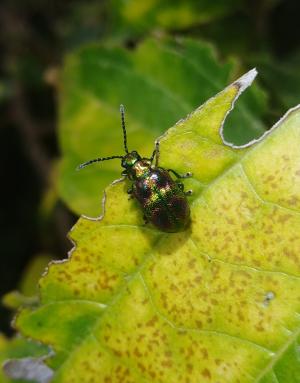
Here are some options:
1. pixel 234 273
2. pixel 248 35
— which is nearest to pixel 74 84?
pixel 248 35

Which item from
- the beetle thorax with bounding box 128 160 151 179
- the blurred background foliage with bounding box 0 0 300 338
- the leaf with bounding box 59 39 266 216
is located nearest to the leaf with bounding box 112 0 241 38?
the blurred background foliage with bounding box 0 0 300 338

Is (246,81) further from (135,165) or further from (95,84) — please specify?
(95,84)

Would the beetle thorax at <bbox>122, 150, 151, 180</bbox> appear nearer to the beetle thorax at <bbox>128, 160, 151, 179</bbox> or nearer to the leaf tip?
the beetle thorax at <bbox>128, 160, 151, 179</bbox>

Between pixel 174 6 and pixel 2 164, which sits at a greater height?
pixel 174 6

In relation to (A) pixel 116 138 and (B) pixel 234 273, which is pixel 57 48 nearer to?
(A) pixel 116 138

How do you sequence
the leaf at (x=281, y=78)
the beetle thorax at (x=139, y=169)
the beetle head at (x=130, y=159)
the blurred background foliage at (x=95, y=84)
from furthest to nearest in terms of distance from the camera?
the leaf at (x=281, y=78) → the blurred background foliage at (x=95, y=84) → the beetle head at (x=130, y=159) → the beetle thorax at (x=139, y=169)

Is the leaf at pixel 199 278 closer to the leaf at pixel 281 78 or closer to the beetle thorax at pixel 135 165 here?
the beetle thorax at pixel 135 165

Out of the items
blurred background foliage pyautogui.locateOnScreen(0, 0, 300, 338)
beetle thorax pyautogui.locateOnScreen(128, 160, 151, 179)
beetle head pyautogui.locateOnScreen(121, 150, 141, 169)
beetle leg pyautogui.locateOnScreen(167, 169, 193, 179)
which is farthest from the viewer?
blurred background foliage pyautogui.locateOnScreen(0, 0, 300, 338)

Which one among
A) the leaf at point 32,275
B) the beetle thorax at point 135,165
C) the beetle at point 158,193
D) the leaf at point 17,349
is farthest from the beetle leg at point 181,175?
the leaf at point 32,275
